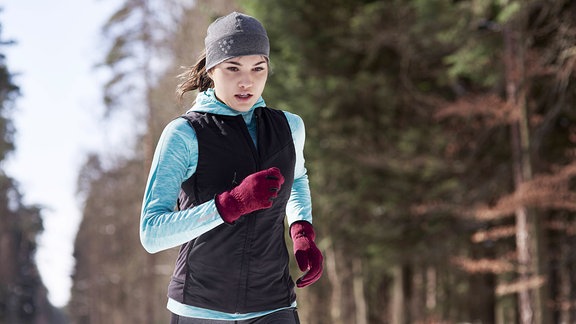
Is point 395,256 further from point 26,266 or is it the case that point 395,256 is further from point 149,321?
point 149,321

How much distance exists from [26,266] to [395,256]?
8397 millimetres

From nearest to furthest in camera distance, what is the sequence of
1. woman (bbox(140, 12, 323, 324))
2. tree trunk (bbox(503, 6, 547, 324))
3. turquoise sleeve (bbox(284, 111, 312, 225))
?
woman (bbox(140, 12, 323, 324)), turquoise sleeve (bbox(284, 111, 312, 225)), tree trunk (bbox(503, 6, 547, 324))

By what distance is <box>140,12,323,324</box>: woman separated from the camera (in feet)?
9.86

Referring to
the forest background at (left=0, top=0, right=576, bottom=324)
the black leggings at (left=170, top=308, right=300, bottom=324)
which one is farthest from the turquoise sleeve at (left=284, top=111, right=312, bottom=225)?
the forest background at (left=0, top=0, right=576, bottom=324)

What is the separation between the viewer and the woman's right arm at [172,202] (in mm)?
2855

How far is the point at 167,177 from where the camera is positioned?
299 cm

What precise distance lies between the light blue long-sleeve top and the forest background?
343 inches

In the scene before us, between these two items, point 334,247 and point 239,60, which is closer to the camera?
point 239,60

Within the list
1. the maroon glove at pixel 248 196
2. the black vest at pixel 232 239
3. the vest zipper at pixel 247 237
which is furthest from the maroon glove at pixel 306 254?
the maroon glove at pixel 248 196

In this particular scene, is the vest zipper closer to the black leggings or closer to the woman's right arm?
the black leggings

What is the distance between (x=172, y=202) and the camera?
300 cm

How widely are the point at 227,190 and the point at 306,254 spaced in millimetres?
501

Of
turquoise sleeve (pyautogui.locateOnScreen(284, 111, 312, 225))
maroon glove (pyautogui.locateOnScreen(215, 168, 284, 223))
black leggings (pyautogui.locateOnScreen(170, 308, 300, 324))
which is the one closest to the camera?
maroon glove (pyautogui.locateOnScreen(215, 168, 284, 223))

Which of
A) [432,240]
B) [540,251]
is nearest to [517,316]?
[432,240]
